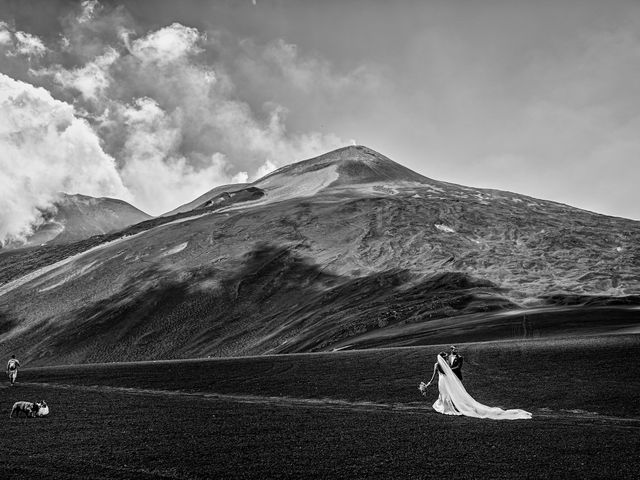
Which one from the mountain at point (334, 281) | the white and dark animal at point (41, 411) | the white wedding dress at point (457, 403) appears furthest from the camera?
the mountain at point (334, 281)

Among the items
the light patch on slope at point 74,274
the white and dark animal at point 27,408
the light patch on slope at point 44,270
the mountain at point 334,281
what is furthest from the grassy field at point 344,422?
the light patch on slope at point 44,270

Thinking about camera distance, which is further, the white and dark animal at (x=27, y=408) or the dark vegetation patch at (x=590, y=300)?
the dark vegetation patch at (x=590, y=300)

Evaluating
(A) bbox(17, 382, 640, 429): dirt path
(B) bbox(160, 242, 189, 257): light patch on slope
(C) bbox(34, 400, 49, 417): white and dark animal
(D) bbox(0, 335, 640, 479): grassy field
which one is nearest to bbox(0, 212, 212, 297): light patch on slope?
(B) bbox(160, 242, 189, 257): light patch on slope

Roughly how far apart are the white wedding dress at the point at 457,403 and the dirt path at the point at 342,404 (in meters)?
0.80

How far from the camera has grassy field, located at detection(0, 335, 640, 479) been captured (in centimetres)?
1894

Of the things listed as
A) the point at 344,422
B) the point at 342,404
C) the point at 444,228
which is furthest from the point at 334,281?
the point at 344,422

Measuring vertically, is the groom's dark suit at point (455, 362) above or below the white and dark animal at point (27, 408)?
above

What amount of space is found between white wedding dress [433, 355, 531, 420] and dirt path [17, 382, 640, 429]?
798 mm

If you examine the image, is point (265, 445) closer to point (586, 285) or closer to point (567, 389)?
point (567, 389)

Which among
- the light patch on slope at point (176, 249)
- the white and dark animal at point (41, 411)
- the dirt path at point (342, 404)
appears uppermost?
the light patch on slope at point (176, 249)

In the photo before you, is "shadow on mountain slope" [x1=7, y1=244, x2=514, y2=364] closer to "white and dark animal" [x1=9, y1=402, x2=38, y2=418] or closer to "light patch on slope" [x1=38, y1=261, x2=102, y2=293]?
"light patch on slope" [x1=38, y1=261, x2=102, y2=293]

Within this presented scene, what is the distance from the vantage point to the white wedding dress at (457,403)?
2920cm

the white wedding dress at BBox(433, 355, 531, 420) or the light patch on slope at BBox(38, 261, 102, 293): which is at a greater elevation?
the light patch on slope at BBox(38, 261, 102, 293)

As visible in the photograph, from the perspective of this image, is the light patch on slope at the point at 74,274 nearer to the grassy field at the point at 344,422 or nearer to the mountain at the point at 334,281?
the mountain at the point at 334,281
